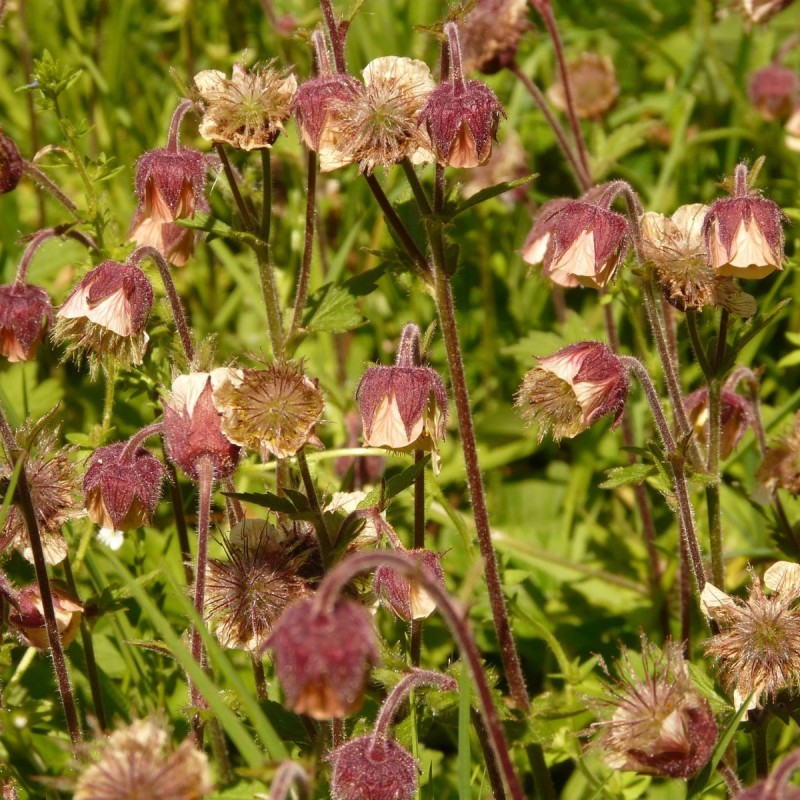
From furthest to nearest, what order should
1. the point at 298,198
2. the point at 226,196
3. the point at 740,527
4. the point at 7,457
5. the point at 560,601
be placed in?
1. the point at 298,198
2. the point at 560,601
3. the point at 740,527
4. the point at 226,196
5. the point at 7,457

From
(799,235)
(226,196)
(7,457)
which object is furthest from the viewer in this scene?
(799,235)

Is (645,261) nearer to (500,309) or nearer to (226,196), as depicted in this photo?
(226,196)

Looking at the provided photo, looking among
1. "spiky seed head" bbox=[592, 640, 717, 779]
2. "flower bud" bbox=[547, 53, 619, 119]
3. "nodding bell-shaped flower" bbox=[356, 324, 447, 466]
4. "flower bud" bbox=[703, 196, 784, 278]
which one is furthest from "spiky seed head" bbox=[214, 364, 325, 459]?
"flower bud" bbox=[547, 53, 619, 119]

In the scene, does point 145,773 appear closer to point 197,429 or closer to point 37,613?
point 197,429

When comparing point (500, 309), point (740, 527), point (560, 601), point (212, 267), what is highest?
point (212, 267)

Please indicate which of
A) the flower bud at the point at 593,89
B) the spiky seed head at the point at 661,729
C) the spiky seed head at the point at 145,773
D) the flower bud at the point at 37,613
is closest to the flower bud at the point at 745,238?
the spiky seed head at the point at 661,729

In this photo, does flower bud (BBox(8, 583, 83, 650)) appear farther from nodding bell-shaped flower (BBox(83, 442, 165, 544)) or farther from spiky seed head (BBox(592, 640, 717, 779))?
spiky seed head (BBox(592, 640, 717, 779))

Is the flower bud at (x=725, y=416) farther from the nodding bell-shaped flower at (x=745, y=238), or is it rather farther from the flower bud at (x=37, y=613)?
the flower bud at (x=37, y=613)

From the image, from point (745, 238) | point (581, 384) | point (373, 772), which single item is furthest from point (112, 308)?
point (745, 238)

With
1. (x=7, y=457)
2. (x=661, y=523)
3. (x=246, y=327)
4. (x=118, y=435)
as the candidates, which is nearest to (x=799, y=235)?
(x=661, y=523)
